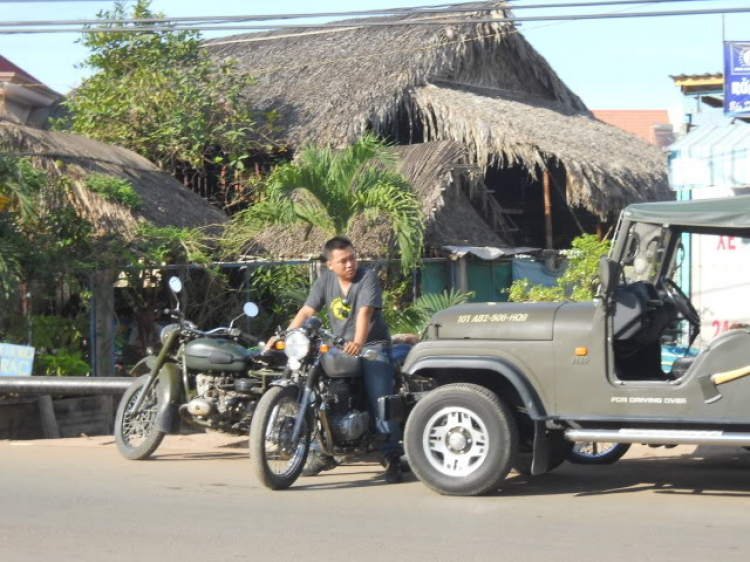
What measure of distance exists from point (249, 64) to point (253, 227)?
10.9 meters

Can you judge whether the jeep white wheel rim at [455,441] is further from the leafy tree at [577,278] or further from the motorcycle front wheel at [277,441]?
the leafy tree at [577,278]

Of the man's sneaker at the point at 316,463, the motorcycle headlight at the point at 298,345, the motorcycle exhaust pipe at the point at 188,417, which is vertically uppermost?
the motorcycle headlight at the point at 298,345

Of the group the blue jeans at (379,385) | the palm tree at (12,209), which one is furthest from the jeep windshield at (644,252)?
the palm tree at (12,209)

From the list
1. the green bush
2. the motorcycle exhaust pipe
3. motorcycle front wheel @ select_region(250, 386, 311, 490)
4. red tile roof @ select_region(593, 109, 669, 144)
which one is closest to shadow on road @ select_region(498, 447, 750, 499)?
motorcycle front wheel @ select_region(250, 386, 311, 490)

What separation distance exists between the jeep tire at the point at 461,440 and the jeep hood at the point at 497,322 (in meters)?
0.42

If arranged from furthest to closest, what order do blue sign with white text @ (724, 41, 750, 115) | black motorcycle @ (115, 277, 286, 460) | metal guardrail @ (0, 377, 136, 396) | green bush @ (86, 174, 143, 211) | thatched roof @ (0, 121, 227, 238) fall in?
green bush @ (86, 174, 143, 211)
thatched roof @ (0, 121, 227, 238)
blue sign with white text @ (724, 41, 750, 115)
metal guardrail @ (0, 377, 136, 396)
black motorcycle @ (115, 277, 286, 460)

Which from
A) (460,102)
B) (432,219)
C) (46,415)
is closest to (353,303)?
(46,415)

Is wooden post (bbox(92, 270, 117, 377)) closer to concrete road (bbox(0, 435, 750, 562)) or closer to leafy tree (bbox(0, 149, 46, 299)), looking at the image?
leafy tree (bbox(0, 149, 46, 299))

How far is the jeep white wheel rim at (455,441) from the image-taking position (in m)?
7.76

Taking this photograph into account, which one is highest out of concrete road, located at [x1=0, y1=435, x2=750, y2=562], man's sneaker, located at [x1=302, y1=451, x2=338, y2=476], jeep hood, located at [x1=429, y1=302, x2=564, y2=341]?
jeep hood, located at [x1=429, y1=302, x2=564, y2=341]

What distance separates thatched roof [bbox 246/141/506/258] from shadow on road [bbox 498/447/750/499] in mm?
5811

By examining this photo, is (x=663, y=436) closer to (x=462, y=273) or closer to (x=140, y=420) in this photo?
(x=140, y=420)

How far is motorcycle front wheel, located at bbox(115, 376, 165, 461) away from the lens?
30.7 feet

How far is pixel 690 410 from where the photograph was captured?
→ 7.34 meters
